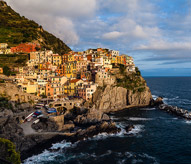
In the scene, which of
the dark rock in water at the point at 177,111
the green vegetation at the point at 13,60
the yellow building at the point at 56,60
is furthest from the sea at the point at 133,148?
the yellow building at the point at 56,60

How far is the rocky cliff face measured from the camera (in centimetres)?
8306

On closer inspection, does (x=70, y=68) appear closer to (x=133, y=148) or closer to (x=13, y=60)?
(x=13, y=60)

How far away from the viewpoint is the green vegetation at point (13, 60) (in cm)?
9338

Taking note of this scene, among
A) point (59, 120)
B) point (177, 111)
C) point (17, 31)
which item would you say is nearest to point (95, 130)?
point (59, 120)

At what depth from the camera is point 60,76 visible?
8969 centimetres

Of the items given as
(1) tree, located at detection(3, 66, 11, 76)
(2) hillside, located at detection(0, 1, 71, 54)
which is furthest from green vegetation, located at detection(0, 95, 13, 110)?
(2) hillside, located at detection(0, 1, 71, 54)

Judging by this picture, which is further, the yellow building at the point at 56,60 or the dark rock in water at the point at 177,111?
the yellow building at the point at 56,60

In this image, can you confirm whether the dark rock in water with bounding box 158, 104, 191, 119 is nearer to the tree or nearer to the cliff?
the cliff

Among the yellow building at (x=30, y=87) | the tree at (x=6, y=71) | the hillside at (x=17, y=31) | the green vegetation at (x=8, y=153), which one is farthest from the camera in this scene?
the hillside at (x=17, y=31)

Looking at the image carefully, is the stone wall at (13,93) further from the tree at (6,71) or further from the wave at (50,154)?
the wave at (50,154)

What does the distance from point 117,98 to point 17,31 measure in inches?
4067

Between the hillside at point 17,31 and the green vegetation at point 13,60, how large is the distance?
18919 millimetres

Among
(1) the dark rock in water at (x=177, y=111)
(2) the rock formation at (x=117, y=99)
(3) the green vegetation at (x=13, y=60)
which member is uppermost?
(3) the green vegetation at (x=13, y=60)

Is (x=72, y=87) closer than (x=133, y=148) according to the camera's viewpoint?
No
